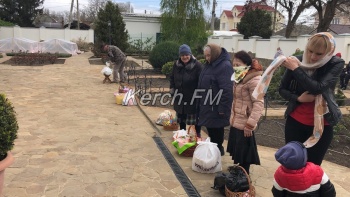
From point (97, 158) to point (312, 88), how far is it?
3.26m

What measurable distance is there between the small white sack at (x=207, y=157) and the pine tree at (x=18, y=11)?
41166 mm

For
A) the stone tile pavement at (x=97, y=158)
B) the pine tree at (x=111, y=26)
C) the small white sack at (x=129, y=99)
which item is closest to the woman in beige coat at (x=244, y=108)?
the stone tile pavement at (x=97, y=158)

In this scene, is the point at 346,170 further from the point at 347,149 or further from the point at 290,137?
the point at 290,137

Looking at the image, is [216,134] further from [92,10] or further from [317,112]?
[92,10]

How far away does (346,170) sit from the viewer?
467cm

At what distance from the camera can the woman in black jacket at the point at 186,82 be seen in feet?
16.8

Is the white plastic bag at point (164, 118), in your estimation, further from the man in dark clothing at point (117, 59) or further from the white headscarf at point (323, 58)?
the man in dark clothing at point (117, 59)

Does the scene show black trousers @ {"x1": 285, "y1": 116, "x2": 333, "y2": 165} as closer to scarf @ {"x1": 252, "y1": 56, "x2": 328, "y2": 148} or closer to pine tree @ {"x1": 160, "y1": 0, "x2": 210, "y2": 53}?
scarf @ {"x1": 252, "y1": 56, "x2": 328, "y2": 148}

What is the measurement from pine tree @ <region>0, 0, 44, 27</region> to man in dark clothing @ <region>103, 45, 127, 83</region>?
107 feet

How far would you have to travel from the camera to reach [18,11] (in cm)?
3966

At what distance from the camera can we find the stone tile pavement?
3.88 meters

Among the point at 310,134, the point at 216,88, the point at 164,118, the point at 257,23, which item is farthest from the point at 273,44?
the point at 310,134

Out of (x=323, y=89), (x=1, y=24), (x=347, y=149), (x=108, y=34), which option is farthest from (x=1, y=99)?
(x=1, y=24)

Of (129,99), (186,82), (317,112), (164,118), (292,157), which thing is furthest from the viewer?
(129,99)
